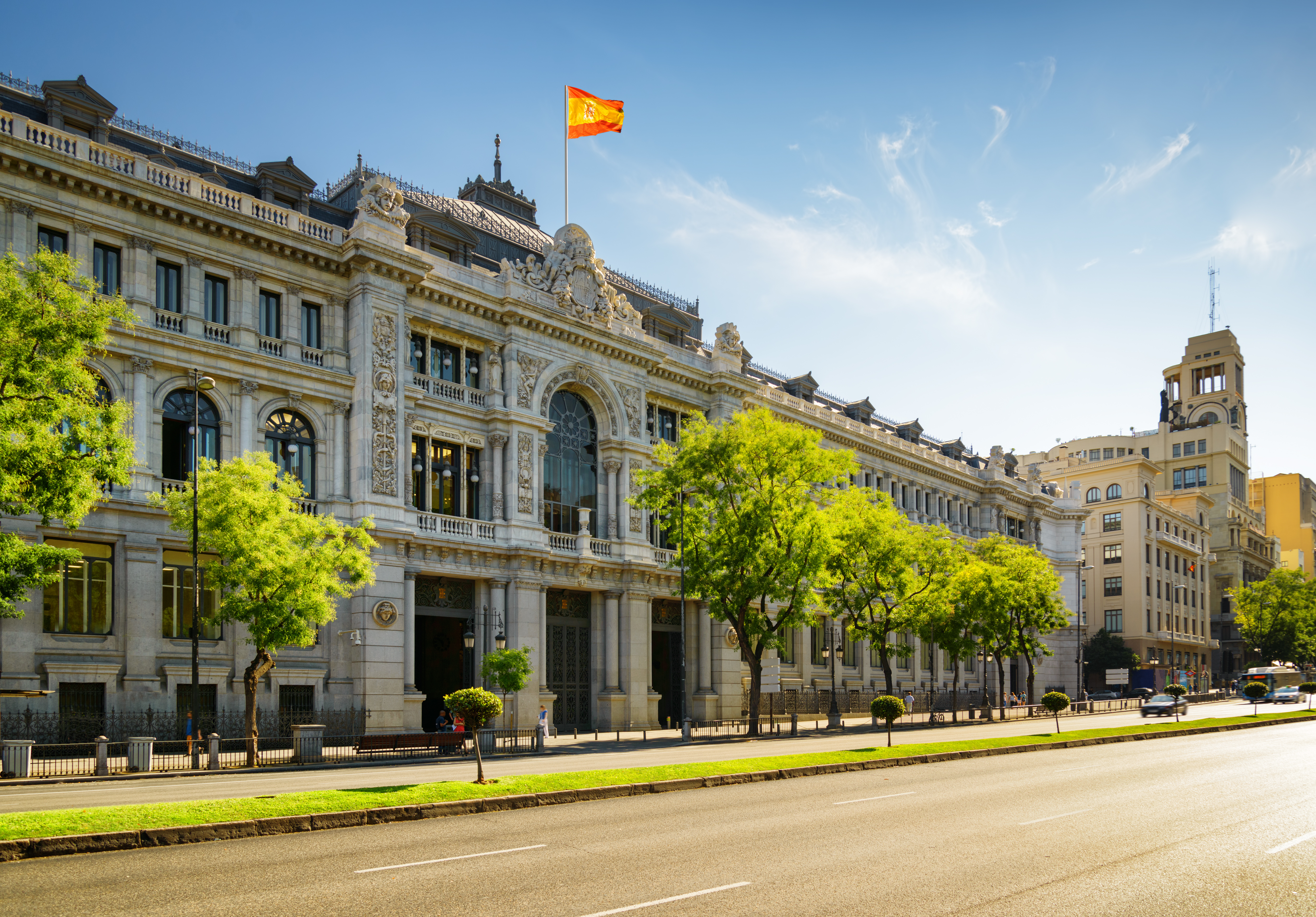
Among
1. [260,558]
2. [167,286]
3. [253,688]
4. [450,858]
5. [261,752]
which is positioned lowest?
[261,752]

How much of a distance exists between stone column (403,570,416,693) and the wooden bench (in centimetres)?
436

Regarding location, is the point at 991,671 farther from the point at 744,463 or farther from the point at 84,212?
the point at 84,212

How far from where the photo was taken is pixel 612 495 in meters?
47.6

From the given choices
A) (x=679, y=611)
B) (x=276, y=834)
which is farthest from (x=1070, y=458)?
(x=276, y=834)

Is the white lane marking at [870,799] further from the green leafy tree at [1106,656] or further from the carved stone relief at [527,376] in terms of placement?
the green leafy tree at [1106,656]

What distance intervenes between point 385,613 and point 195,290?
12.8 metres

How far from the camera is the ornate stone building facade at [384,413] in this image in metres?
31.5

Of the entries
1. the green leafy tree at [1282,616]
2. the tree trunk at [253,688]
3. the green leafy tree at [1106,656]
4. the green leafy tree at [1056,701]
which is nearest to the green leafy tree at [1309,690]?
the green leafy tree at [1106,656]

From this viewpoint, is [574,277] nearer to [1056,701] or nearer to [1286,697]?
[1056,701]

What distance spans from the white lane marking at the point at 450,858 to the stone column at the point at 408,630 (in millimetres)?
24637

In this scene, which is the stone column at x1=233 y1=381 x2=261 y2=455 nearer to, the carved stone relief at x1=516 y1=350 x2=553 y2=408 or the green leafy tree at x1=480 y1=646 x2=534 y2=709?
the green leafy tree at x1=480 y1=646 x2=534 y2=709

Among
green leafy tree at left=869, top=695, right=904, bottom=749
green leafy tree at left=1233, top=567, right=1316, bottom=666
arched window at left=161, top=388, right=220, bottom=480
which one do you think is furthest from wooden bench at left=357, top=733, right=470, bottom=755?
green leafy tree at left=1233, top=567, right=1316, bottom=666

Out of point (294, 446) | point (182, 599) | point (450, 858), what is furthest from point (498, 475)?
point (450, 858)

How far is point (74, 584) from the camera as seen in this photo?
30609 mm
